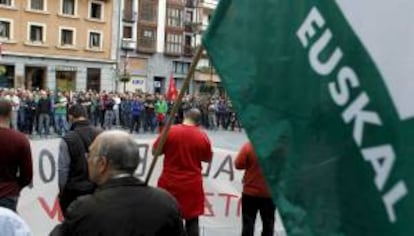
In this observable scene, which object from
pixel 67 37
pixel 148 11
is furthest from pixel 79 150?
pixel 148 11

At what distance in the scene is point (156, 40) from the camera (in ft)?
216

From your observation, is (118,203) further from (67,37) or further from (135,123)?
(67,37)

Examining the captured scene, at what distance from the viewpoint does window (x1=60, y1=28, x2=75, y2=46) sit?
2145 inches

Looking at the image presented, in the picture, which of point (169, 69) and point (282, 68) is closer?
point (282, 68)

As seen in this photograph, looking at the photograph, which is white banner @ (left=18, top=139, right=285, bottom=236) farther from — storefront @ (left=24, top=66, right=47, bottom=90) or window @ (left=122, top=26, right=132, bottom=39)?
window @ (left=122, top=26, right=132, bottom=39)

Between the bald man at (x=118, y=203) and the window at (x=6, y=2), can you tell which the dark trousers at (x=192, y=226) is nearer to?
the bald man at (x=118, y=203)

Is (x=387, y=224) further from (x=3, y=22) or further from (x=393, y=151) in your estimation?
(x=3, y=22)

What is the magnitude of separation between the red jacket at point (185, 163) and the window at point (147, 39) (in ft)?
188

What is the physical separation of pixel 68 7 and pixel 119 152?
53373 millimetres

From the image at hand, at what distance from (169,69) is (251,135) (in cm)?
6437

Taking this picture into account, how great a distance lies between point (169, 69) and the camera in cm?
6700

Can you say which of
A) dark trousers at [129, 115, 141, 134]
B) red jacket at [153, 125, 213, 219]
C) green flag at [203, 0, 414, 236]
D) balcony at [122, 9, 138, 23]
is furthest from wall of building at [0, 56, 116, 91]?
green flag at [203, 0, 414, 236]

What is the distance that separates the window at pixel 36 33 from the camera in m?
51.9

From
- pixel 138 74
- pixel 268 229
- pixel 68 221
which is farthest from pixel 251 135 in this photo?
pixel 138 74
